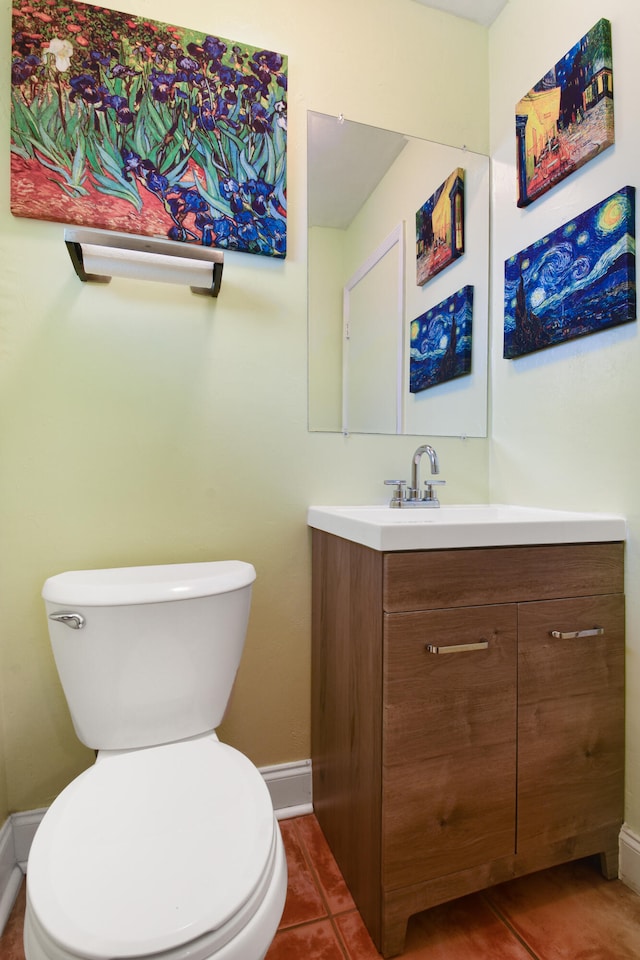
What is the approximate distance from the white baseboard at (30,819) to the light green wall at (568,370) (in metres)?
0.85

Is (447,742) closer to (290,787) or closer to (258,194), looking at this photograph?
(290,787)

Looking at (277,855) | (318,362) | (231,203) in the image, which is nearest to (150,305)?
(231,203)

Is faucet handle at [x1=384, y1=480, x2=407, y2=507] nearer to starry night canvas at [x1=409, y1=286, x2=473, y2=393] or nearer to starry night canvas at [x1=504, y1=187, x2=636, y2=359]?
starry night canvas at [x1=409, y1=286, x2=473, y2=393]

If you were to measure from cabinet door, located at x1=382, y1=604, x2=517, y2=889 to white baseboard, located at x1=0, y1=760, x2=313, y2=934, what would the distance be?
503 mm

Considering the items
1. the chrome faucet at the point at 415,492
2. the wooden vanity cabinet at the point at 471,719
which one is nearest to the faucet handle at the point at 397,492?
the chrome faucet at the point at 415,492

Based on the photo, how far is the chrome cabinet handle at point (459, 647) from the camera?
3.13ft

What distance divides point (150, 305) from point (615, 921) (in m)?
1.83

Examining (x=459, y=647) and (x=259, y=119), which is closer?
(x=459, y=647)

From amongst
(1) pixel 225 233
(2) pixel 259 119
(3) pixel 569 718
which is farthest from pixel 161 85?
(3) pixel 569 718

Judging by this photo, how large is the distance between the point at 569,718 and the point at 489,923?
0.48 m

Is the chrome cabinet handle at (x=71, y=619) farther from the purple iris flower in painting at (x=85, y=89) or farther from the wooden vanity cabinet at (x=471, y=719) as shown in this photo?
the purple iris flower in painting at (x=85, y=89)

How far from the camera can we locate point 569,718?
1.08 metres

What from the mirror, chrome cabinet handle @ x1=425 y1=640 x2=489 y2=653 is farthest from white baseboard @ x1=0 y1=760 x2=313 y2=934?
the mirror

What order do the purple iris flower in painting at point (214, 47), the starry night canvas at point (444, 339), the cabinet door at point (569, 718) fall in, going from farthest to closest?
the starry night canvas at point (444, 339) → the purple iris flower in painting at point (214, 47) → the cabinet door at point (569, 718)
